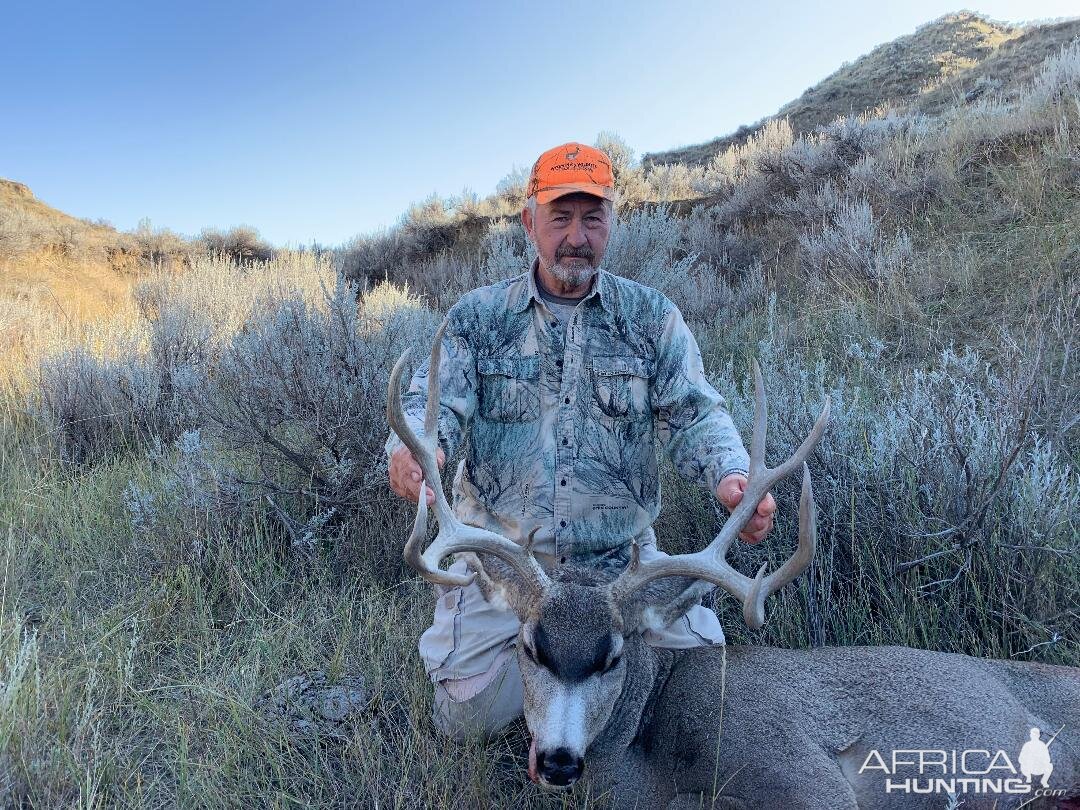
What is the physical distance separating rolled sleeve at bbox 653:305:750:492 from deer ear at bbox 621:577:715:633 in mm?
534

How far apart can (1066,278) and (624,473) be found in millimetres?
5163

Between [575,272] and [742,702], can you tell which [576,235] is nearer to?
[575,272]

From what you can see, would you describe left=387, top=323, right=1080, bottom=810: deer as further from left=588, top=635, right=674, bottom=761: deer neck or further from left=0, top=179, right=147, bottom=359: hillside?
left=0, top=179, right=147, bottom=359: hillside

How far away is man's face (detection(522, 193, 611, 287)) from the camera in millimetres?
3277

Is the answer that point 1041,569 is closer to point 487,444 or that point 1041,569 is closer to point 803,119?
point 487,444

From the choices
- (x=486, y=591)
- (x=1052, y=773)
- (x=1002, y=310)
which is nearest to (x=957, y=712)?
(x=1052, y=773)

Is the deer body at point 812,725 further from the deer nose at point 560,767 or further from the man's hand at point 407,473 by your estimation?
the man's hand at point 407,473

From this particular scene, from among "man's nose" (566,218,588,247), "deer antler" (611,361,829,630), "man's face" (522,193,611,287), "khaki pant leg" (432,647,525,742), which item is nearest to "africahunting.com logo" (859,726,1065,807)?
"deer antler" (611,361,829,630)

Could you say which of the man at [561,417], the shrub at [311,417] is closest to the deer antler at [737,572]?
the man at [561,417]

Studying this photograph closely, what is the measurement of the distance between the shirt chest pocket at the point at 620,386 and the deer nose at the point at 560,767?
4.99 feet

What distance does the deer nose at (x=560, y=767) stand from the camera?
2041 mm

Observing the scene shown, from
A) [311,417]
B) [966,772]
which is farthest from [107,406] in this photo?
[966,772]

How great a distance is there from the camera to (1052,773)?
92.8 inches

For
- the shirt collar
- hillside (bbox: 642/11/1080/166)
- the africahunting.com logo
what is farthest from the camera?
hillside (bbox: 642/11/1080/166)
